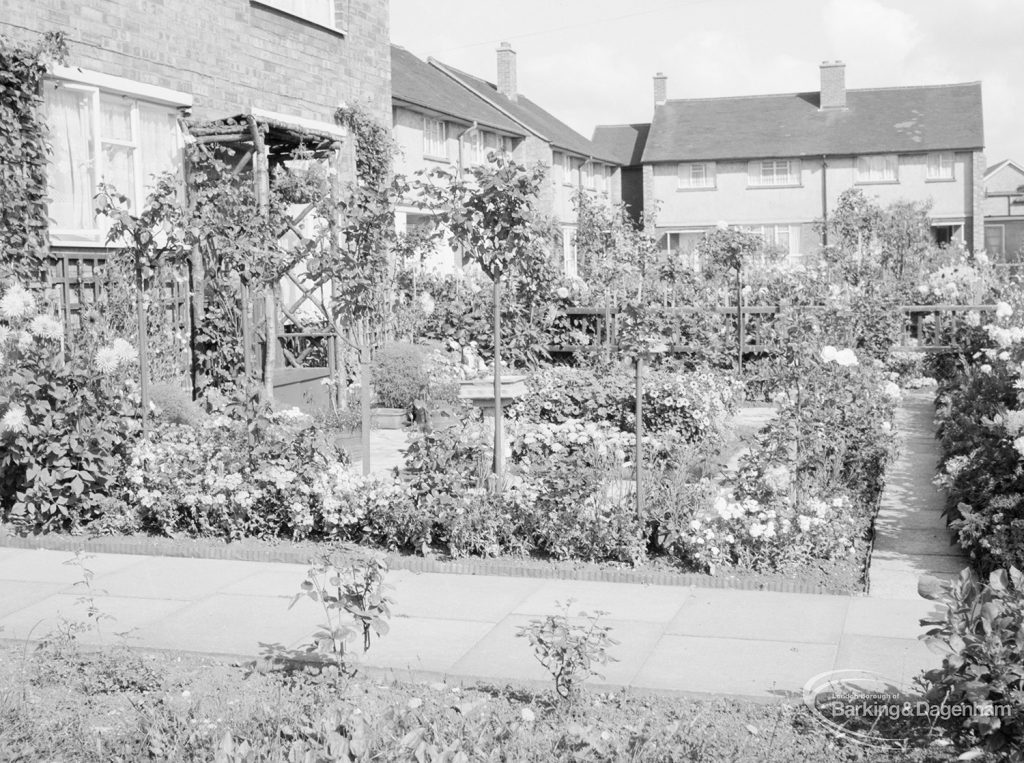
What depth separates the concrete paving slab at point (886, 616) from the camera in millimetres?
5422

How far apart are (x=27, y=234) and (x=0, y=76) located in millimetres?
1412

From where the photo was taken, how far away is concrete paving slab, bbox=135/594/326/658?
5371 millimetres

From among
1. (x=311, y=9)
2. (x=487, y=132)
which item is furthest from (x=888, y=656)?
(x=487, y=132)

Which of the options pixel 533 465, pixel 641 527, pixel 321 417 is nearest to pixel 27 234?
pixel 321 417

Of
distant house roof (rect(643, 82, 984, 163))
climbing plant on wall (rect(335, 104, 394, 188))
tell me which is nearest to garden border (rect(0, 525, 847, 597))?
climbing plant on wall (rect(335, 104, 394, 188))

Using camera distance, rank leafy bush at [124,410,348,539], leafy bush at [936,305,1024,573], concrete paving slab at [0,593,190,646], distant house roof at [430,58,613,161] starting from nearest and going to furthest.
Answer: concrete paving slab at [0,593,190,646] < leafy bush at [936,305,1024,573] < leafy bush at [124,410,348,539] < distant house roof at [430,58,613,161]

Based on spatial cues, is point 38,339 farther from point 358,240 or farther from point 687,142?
point 687,142

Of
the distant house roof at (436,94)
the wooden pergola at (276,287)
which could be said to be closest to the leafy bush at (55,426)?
the wooden pergola at (276,287)

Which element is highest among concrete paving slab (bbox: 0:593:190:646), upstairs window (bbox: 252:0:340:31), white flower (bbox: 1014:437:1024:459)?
upstairs window (bbox: 252:0:340:31)

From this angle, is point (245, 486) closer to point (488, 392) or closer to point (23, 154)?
point (23, 154)

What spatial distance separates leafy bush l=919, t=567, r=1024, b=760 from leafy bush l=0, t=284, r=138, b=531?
17.5 ft

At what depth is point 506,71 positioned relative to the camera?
43562 mm

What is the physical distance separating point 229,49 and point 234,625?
9781mm

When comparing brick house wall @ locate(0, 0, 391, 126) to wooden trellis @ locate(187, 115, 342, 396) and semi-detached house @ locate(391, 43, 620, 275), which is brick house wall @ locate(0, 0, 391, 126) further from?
semi-detached house @ locate(391, 43, 620, 275)
